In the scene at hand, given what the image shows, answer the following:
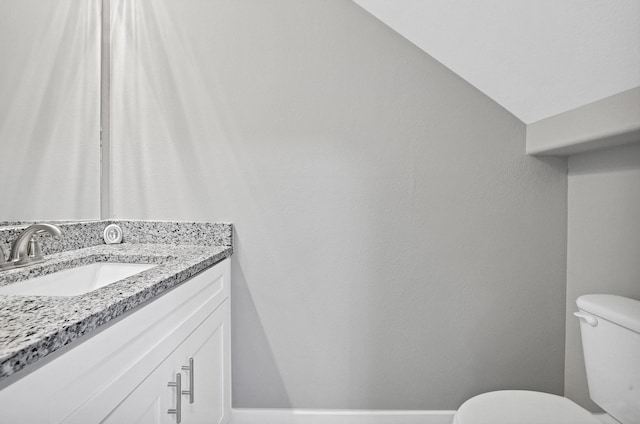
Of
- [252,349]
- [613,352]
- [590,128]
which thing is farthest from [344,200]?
[613,352]

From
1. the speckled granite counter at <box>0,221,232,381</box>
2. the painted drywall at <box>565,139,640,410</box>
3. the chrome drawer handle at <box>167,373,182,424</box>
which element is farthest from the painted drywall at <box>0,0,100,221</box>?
the painted drywall at <box>565,139,640,410</box>

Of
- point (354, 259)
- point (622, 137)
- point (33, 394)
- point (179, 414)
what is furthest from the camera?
point (354, 259)

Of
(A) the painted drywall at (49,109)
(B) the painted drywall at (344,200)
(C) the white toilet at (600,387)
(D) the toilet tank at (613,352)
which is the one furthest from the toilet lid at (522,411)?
(A) the painted drywall at (49,109)

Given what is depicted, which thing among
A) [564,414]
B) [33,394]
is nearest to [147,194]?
[33,394]

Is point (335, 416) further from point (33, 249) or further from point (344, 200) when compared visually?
point (33, 249)

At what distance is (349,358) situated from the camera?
4.94 feet

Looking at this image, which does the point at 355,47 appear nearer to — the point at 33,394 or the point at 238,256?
the point at 238,256

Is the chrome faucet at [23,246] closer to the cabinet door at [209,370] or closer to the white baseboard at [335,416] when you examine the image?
the cabinet door at [209,370]

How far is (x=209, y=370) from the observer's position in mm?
1178

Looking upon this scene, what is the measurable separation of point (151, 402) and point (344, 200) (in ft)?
3.30

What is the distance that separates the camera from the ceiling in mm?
988

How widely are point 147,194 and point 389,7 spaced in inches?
52.7

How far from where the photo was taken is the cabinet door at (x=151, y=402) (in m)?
0.68

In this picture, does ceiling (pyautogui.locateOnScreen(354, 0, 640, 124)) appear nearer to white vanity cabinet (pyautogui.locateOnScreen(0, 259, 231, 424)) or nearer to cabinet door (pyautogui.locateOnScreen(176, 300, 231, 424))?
white vanity cabinet (pyautogui.locateOnScreen(0, 259, 231, 424))
